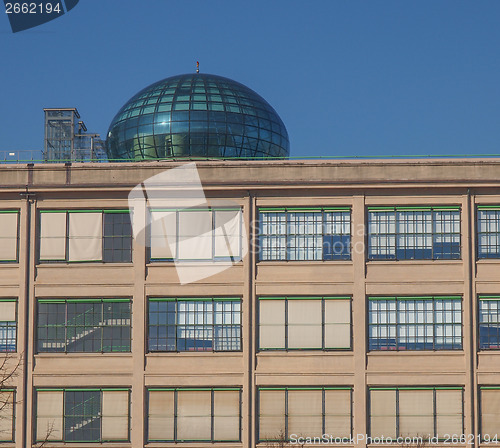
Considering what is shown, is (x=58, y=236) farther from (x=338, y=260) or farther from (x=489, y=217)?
(x=489, y=217)

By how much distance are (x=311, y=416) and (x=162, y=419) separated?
6.48 metres

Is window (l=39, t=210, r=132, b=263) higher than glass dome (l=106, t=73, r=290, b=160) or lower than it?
lower

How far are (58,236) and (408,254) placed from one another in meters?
15.7

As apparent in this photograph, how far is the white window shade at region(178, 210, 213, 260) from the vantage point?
3669 cm

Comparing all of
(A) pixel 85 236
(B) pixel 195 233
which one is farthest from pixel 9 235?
(B) pixel 195 233

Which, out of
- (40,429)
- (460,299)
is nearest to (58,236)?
(40,429)

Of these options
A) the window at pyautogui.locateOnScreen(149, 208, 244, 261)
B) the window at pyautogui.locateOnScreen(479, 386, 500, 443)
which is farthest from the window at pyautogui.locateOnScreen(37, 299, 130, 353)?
the window at pyautogui.locateOnScreen(479, 386, 500, 443)

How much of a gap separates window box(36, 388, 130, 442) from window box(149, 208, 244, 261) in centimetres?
647

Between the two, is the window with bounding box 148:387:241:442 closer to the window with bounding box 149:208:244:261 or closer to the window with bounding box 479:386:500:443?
the window with bounding box 149:208:244:261

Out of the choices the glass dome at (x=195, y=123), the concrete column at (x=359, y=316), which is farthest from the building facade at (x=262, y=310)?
the glass dome at (x=195, y=123)

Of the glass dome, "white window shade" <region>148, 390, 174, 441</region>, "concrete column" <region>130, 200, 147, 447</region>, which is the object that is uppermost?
the glass dome

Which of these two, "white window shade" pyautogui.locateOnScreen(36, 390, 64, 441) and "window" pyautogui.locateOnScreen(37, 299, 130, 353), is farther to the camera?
"window" pyautogui.locateOnScreen(37, 299, 130, 353)

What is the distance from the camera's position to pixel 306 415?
35375mm

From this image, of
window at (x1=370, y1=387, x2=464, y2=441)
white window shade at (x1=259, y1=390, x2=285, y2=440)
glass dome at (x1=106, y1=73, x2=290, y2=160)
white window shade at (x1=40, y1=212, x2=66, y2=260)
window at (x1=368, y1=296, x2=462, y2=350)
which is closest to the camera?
window at (x1=370, y1=387, x2=464, y2=441)
